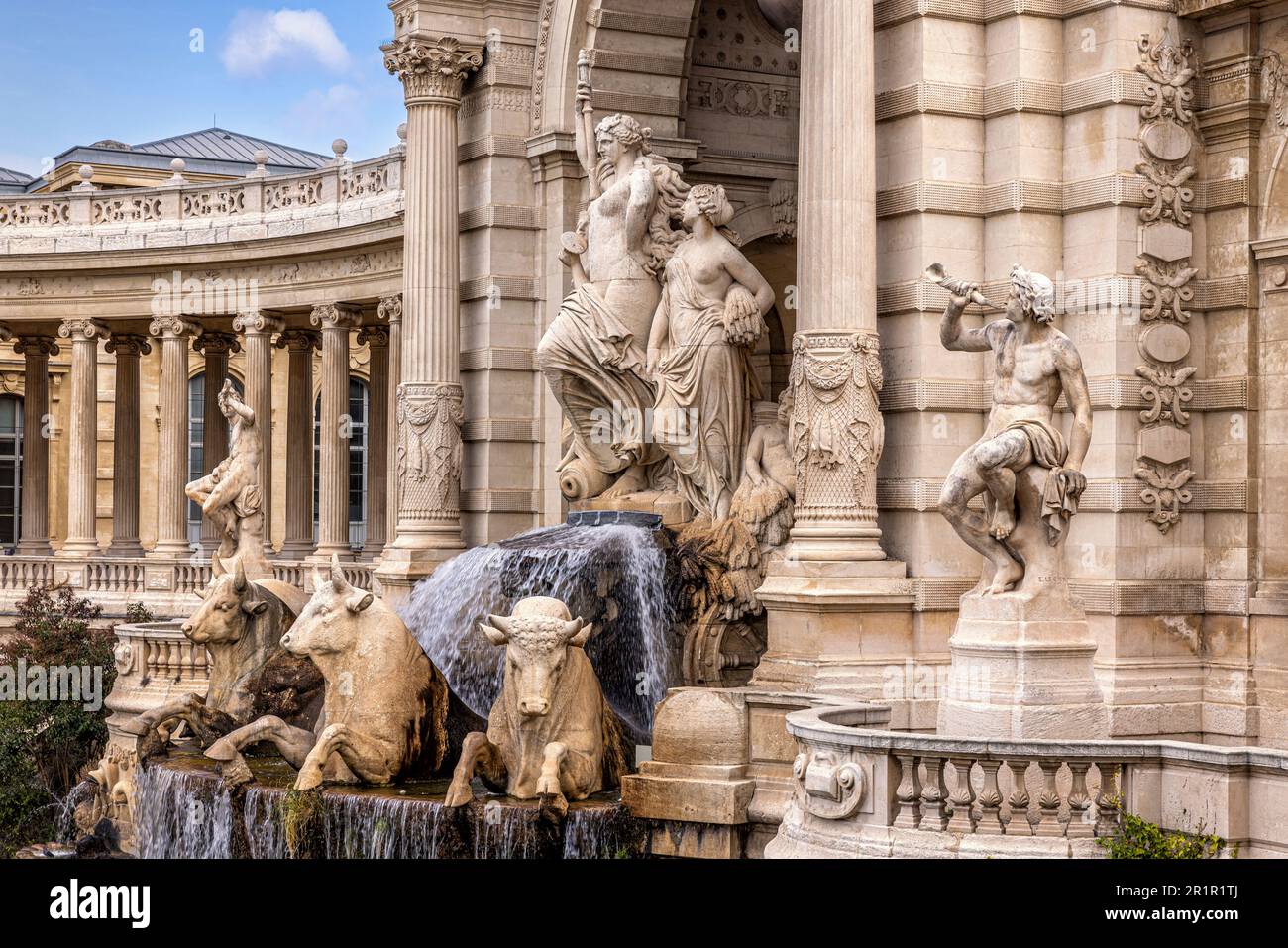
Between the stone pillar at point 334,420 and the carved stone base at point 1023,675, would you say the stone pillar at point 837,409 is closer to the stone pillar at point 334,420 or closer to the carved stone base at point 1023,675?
the carved stone base at point 1023,675

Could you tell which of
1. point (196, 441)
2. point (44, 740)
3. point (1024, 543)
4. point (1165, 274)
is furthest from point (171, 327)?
point (1024, 543)

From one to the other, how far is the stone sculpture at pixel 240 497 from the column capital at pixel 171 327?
16.4 metres

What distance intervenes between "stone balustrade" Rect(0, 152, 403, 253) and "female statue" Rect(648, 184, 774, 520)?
17.5 m

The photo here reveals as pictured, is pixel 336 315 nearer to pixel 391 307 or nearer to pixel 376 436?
pixel 391 307

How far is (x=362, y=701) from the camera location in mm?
19062

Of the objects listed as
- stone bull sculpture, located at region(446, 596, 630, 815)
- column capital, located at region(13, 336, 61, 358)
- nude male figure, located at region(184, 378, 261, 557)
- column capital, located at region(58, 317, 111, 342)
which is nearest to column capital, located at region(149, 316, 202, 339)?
column capital, located at region(58, 317, 111, 342)

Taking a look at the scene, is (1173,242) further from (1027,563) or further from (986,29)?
(1027,563)

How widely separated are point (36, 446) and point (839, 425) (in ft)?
108

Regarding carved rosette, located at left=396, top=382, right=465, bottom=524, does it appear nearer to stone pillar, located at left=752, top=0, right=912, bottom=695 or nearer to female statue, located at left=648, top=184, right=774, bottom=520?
female statue, located at left=648, top=184, right=774, bottom=520

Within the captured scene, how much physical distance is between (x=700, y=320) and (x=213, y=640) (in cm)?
701

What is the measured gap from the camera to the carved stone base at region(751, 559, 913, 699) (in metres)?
19.1
